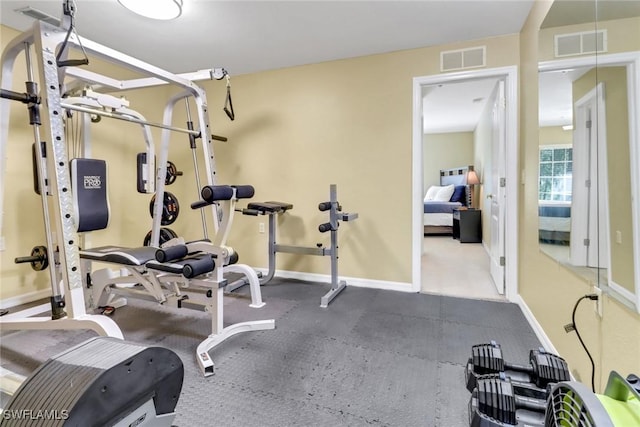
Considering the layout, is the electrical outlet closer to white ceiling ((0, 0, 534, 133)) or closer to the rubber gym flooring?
the rubber gym flooring

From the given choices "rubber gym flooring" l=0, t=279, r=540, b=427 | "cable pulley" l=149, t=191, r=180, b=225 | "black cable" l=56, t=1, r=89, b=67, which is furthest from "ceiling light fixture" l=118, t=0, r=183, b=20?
"rubber gym flooring" l=0, t=279, r=540, b=427

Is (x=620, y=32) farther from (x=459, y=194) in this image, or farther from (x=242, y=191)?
(x=459, y=194)

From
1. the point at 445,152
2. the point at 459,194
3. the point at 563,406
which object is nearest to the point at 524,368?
the point at 563,406

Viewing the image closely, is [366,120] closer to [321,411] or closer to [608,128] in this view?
[608,128]

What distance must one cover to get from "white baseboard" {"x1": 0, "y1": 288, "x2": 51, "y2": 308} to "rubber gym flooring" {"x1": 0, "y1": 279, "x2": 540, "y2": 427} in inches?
28.2

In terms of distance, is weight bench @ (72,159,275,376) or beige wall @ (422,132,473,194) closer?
weight bench @ (72,159,275,376)

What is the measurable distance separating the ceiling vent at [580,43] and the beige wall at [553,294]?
46 centimetres

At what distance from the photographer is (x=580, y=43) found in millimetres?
1478

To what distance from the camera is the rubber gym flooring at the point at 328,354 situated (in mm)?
1431

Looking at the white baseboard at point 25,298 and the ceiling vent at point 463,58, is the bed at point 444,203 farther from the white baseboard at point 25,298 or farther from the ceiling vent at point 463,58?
the white baseboard at point 25,298

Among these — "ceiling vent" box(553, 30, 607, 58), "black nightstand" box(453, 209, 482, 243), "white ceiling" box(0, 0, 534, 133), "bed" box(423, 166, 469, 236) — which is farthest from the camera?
"bed" box(423, 166, 469, 236)

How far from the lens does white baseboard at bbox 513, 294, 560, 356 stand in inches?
Answer: 75.5

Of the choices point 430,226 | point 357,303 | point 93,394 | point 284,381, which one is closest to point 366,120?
point 357,303

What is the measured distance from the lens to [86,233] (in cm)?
266
